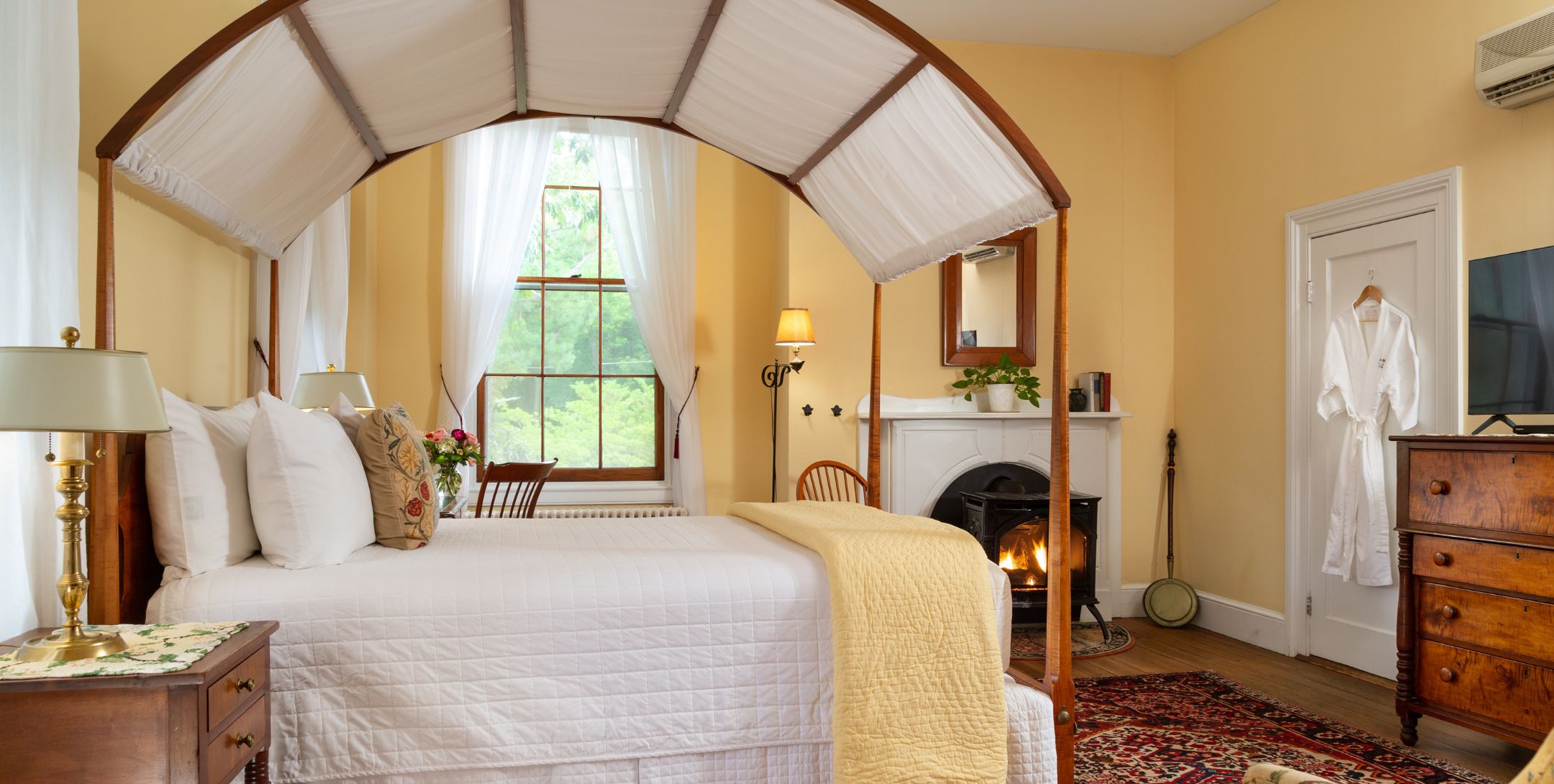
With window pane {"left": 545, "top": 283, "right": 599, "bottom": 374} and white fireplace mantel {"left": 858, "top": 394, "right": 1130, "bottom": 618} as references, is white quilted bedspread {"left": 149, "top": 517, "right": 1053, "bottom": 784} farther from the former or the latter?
window pane {"left": 545, "top": 283, "right": 599, "bottom": 374}

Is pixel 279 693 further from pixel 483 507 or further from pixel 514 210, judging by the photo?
pixel 514 210

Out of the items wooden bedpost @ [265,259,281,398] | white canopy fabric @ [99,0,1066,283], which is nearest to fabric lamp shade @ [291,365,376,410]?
wooden bedpost @ [265,259,281,398]

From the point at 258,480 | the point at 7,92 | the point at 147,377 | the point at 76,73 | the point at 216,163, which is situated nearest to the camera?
the point at 147,377

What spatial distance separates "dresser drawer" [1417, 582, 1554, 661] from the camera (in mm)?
3041

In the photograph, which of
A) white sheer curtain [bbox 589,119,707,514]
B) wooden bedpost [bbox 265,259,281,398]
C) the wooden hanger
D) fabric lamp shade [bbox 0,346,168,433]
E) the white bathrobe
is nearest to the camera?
fabric lamp shade [bbox 0,346,168,433]

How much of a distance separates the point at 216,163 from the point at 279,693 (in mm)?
1413

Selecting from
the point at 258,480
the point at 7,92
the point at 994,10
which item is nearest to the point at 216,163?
the point at 7,92

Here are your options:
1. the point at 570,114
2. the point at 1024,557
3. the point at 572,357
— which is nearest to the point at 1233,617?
the point at 1024,557

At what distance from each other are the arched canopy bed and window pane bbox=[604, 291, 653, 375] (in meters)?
2.03

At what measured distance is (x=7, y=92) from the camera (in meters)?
1.97

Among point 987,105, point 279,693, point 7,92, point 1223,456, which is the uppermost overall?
point 987,105

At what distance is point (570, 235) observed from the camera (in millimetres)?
5727

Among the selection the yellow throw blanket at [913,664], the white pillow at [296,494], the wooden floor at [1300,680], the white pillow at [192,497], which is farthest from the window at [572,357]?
the yellow throw blanket at [913,664]

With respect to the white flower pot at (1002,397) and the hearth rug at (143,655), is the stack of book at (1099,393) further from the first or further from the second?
the hearth rug at (143,655)
